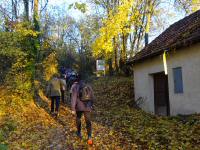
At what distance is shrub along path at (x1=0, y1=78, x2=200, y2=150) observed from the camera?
916 centimetres

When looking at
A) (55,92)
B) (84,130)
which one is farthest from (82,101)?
(55,92)

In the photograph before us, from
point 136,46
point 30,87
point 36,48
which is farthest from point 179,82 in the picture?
point 136,46

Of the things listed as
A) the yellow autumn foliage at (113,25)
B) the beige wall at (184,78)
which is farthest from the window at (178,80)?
the yellow autumn foliage at (113,25)

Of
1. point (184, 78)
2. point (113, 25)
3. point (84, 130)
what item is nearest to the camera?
point (84, 130)

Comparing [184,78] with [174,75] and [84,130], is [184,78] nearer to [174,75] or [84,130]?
[174,75]

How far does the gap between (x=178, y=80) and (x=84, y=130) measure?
5.23 meters

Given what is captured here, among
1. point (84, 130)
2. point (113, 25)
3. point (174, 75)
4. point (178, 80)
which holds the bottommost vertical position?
point (84, 130)

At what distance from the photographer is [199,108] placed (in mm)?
12383

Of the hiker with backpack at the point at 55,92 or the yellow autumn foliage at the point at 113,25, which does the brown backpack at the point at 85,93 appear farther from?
the yellow autumn foliage at the point at 113,25

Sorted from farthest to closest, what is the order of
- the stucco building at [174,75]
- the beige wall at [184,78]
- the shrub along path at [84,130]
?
the stucco building at [174,75]
the beige wall at [184,78]
the shrub along path at [84,130]

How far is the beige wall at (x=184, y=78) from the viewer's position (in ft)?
41.5

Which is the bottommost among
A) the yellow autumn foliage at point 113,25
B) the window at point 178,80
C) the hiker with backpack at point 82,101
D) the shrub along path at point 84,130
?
the shrub along path at point 84,130

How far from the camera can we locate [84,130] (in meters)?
11.3

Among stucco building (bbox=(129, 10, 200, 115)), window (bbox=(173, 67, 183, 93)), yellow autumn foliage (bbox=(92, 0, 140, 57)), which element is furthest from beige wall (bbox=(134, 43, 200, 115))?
yellow autumn foliage (bbox=(92, 0, 140, 57))
